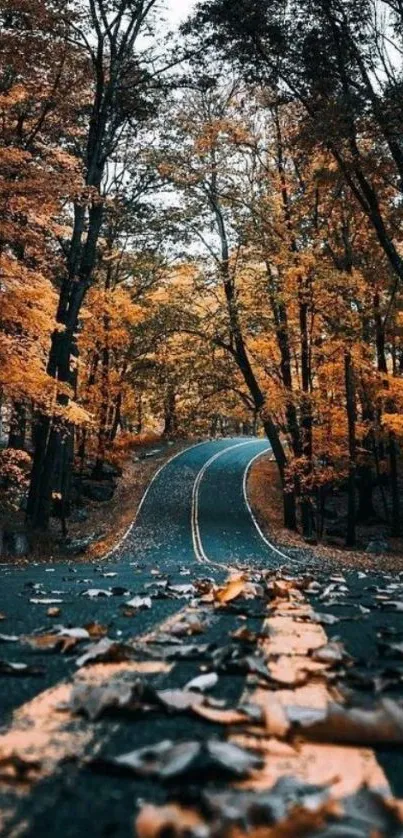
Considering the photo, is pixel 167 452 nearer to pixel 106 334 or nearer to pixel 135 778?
pixel 106 334

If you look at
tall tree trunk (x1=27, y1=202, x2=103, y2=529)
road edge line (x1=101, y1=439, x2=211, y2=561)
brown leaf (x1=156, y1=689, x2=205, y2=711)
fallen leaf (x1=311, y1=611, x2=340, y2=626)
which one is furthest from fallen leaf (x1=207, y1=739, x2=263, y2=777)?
road edge line (x1=101, y1=439, x2=211, y2=561)

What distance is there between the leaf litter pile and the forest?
37.0ft

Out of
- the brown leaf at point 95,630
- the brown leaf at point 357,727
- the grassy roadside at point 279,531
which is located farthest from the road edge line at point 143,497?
the brown leaf at point 357,727

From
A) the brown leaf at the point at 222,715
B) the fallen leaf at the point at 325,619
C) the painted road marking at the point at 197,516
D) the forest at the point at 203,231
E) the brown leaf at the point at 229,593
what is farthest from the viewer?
the painted road marking at the point at 197,516

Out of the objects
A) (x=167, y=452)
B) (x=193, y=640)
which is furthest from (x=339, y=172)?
(x=167, y=452)

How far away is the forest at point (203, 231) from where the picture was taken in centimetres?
1315

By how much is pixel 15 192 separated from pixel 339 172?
21.8 feet

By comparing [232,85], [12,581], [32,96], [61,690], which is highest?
[232,85]

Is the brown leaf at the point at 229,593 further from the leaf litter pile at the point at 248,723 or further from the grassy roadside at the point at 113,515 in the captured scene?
the grassy roadside at the point at 113,515

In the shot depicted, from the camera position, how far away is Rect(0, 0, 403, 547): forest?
518 inches

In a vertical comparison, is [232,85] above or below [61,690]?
above

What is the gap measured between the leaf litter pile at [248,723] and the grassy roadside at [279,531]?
43.9 feet

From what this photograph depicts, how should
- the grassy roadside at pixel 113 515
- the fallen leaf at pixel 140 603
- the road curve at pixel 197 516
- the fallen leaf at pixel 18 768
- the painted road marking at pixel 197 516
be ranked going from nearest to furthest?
the fallen leaf at pixel 18 768
the fallen leaf at pixel 140 603
the grassy roadside at pixel 113 515
the painted road marking at pixel 197 516
the road curve at pixel 197 516

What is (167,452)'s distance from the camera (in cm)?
4434
